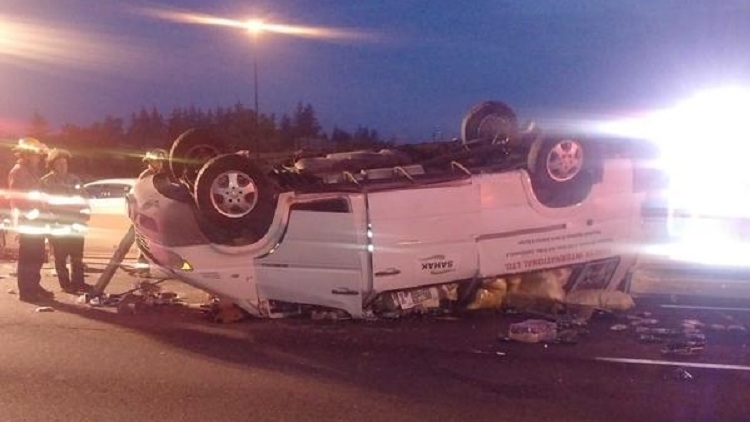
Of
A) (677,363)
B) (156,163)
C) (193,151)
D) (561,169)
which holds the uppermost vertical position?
(193,151)

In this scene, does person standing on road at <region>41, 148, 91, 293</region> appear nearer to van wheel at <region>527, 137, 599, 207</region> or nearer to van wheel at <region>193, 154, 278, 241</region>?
van wheel at <region>193, 154, 278, 241</region>

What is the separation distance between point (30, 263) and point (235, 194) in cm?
350

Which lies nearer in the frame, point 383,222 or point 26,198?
point 383,222

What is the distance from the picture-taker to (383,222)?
8984mm

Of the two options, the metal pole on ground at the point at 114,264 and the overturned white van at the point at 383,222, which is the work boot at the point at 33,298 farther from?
the overturned white van at the point at 383,222

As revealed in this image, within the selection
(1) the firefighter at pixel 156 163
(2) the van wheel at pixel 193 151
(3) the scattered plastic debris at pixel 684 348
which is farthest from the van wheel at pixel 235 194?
(3) the scattered plastic debris at pixel 684 348

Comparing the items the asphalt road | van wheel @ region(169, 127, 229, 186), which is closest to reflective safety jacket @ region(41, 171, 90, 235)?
the asphalt road

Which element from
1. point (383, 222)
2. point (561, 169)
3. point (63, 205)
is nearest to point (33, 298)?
point (63, 205)

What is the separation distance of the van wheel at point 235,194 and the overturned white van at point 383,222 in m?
0.01

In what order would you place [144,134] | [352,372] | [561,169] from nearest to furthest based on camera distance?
[352,372]
[561,169]
[144,134]

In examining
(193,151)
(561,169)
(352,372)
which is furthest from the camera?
(193,151)

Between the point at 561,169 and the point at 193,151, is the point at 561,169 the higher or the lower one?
the lower one

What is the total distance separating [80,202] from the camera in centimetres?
1164

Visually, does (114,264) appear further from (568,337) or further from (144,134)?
(144,134)
